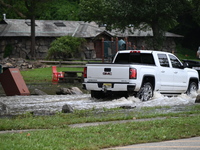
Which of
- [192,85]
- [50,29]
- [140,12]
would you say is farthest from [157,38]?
[192,85]

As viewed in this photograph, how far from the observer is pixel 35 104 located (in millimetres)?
17500

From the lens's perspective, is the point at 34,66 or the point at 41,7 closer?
the point at 34,66

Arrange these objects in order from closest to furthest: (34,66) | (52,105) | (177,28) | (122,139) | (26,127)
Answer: (122,139) → (26,127) → (52,105) → (34,66) → (177,28)

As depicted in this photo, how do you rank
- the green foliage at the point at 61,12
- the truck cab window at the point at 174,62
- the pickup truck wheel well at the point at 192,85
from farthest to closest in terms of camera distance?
the green foliage at the point at 61,12, the pickup truck wheel well at the point at 192,85, the truck cab window at the point at 174,62

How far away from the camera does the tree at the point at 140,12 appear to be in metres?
43.8

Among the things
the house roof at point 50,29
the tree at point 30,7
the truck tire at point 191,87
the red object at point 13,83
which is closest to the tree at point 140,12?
the tree at point 30,7

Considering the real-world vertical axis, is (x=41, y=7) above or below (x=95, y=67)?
above

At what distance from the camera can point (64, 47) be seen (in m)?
52.0

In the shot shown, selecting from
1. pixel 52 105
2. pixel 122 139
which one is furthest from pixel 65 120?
pixel 52 105

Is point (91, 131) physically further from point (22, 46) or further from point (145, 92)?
point (22, 46)

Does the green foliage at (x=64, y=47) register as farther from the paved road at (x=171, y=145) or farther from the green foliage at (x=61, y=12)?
the paved road at (x=171, y=145)

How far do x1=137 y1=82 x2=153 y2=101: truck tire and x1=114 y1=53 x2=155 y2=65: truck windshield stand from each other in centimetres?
115

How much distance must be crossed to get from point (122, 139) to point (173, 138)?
1.02 meters

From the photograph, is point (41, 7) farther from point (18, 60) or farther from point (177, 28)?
point (177, 28)
